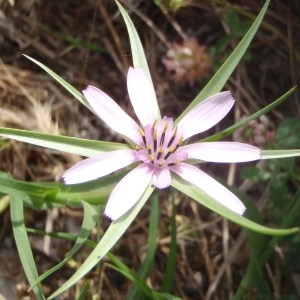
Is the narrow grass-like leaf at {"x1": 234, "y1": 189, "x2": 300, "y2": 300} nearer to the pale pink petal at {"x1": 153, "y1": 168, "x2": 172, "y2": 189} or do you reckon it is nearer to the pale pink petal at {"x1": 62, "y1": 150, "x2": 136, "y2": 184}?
→ the pale pink petal at {"x1": 153, "y1": 168, "x2": 172, "y2": 189}

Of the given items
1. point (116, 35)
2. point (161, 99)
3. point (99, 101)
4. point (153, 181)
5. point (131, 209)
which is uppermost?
point (116, 35)

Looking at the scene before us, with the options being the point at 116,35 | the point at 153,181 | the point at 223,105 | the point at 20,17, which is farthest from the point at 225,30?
the point at 153,181

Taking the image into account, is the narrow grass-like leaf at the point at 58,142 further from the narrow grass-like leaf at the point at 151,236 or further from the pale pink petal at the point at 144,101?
the narrow grass-like leaf at the point at 151,236

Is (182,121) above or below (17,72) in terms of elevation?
below

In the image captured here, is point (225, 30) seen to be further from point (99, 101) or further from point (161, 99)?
point (99, 101)

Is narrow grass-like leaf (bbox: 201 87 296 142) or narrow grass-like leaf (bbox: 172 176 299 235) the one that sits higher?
narrow grass-like leaf (bbox: 201 87 296 142)

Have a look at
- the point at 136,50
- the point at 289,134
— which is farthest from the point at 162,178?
the point at 289,134

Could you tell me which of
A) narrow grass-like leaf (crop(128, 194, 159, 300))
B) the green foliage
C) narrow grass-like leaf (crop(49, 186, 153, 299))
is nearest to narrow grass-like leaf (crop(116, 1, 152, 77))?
the green foliage
